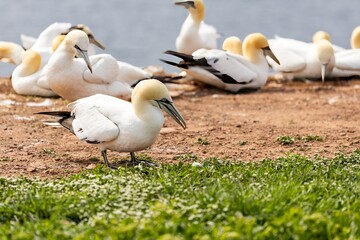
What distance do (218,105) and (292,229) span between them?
645cm

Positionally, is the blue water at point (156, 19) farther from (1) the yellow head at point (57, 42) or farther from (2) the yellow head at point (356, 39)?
(1) the yellow head at point (57, 42)

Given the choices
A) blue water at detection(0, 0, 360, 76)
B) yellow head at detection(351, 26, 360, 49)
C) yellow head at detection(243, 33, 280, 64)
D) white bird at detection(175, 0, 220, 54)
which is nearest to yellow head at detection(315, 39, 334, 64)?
yellow head at detection(243, 33, 280, 64)

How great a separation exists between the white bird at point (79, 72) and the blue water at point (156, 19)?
32.5 feet

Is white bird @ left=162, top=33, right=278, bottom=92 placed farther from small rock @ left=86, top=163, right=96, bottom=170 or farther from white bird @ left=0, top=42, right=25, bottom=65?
small rock @ left=86, top=163, right=96, bottom=170

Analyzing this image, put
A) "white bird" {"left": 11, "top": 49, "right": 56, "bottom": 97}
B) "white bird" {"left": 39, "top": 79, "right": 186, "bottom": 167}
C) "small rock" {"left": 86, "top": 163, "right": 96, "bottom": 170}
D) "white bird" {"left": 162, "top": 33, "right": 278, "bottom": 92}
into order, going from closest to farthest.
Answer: "white bird" {"left": 39, "top": 79, "right": 186, "bottom": 167}, "small rock" {"left": 86, "top": 163, "right": 96, "bottom": 170}, "white bird" {"left": 11, "top": 49, "right": 56, "bottom": 97}, "white bird" {"left": 162, "top": 33, "right": 278, "bottom": 92}

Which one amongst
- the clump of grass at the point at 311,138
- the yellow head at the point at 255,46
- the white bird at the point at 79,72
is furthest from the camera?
the yellow head at the point at 255,46

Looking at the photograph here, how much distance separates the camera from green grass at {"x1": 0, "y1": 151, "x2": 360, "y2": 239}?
19.3 ft

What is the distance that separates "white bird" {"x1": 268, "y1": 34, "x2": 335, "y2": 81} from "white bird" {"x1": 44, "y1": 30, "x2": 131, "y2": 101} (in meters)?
3.28

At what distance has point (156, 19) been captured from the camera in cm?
2895

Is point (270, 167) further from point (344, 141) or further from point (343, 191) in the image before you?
point (344, 141)

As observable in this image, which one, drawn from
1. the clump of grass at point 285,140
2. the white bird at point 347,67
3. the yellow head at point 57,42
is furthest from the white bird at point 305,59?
the clump of grass at point 285,140

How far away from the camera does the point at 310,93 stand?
13305mm

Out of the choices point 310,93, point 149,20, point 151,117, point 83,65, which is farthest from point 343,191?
point 149,20

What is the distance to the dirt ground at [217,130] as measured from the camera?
902 cm
